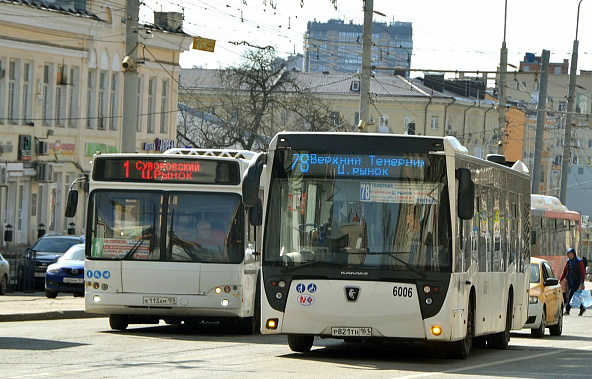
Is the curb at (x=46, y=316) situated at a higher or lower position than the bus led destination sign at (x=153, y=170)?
lower

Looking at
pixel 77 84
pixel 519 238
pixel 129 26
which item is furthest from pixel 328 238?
pixel 77 84

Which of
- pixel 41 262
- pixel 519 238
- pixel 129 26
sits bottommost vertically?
pixel 41 262

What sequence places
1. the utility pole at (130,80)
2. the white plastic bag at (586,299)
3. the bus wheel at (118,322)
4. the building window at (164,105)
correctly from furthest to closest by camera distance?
the building window at (164,105) < the white plastic bag at (586,299) < the utility pole at (130,80) < the bus wheel at (118,322)

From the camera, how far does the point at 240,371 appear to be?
48.3 feet

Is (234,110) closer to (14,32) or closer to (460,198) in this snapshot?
(14,32)

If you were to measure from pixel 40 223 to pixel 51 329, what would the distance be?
28.4m

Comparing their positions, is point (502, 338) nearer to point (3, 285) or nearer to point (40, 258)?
point (3, 285)

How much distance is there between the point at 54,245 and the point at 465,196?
24.2 meters

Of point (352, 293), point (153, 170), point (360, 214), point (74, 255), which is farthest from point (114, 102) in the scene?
point (352, 293)

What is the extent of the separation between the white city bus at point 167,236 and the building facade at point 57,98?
932 inches

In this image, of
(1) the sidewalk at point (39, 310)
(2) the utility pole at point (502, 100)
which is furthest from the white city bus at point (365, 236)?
(2) the utility pole at point (502, 100)

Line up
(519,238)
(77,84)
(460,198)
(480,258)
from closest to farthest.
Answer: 1. (460,198)
2. (480,258)
3. (519,238)
4. (77,84)

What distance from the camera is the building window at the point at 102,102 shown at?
53.3 metres

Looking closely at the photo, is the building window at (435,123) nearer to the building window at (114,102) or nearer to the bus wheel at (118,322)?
the building window at (114,102)
